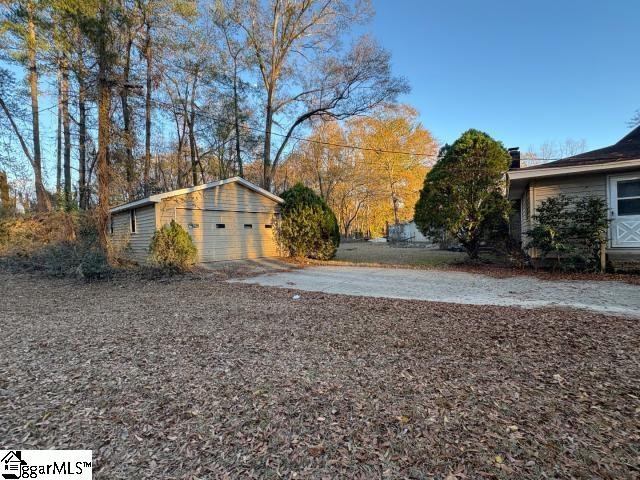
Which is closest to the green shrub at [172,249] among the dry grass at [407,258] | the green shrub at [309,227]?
the green shrub at [309,227]

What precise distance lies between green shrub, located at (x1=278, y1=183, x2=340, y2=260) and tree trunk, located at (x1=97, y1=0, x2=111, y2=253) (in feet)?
21.0

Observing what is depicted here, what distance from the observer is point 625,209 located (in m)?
7.74

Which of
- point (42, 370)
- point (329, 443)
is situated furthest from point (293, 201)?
point (329, 443)

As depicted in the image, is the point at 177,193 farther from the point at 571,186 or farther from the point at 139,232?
the point at 571,186

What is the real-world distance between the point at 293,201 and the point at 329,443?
38.3ft

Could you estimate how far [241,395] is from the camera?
226 cm

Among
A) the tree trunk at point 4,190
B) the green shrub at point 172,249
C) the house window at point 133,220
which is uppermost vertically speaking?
the tree trunk at point 4,190

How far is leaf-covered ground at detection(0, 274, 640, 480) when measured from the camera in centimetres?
160

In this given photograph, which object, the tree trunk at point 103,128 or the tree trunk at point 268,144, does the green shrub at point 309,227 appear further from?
the tree trunk at point 103,128

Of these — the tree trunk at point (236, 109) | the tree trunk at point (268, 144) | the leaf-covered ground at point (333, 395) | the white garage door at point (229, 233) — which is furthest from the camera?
the tree trunk at point (236, 109)

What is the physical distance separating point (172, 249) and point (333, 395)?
291 inches

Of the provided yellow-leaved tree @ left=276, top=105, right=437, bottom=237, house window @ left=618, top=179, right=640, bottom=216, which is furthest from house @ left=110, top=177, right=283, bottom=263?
yellow-leaved tree @ left=276, top=105, right=437, bottom=237

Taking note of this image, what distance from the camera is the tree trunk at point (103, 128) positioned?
8.80m

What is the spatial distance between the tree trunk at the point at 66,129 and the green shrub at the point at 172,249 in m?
8.36
